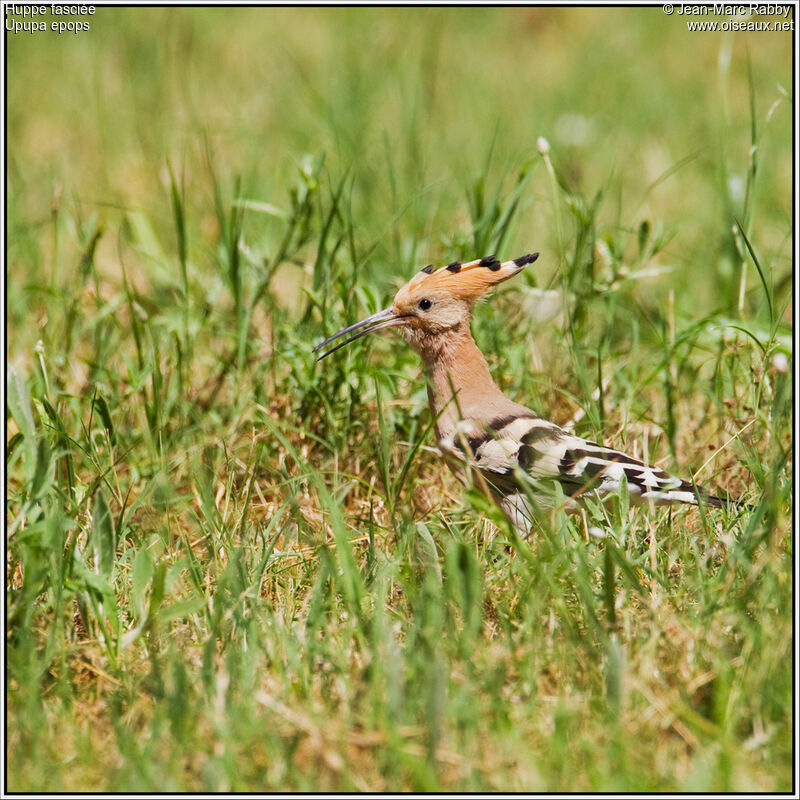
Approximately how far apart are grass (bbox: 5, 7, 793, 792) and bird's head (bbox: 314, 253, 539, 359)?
0.50ft

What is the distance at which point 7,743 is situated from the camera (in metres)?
2.02

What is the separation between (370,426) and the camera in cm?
328

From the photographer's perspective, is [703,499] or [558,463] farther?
[558,463]

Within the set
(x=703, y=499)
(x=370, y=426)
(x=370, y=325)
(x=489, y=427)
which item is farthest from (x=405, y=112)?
(x=703, y=499)

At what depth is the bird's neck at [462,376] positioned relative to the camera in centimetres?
310

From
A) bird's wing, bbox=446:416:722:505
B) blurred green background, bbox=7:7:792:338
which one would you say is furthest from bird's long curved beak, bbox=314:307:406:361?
blurred green background, bbox=7:7:792:338

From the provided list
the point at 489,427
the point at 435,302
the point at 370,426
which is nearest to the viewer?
the point at 489,427

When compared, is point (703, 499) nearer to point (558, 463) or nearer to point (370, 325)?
point (558, 463)

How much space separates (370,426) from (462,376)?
343 millimetres

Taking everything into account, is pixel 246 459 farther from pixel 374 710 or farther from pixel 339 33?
pixel 339 33

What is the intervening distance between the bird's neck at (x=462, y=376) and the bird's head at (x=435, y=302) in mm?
25

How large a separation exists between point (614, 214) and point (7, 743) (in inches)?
147

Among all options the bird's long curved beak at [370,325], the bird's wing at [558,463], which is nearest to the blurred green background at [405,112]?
the bird's long curved beak at [370,325]

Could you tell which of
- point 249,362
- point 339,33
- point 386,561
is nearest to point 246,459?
point 249,362
